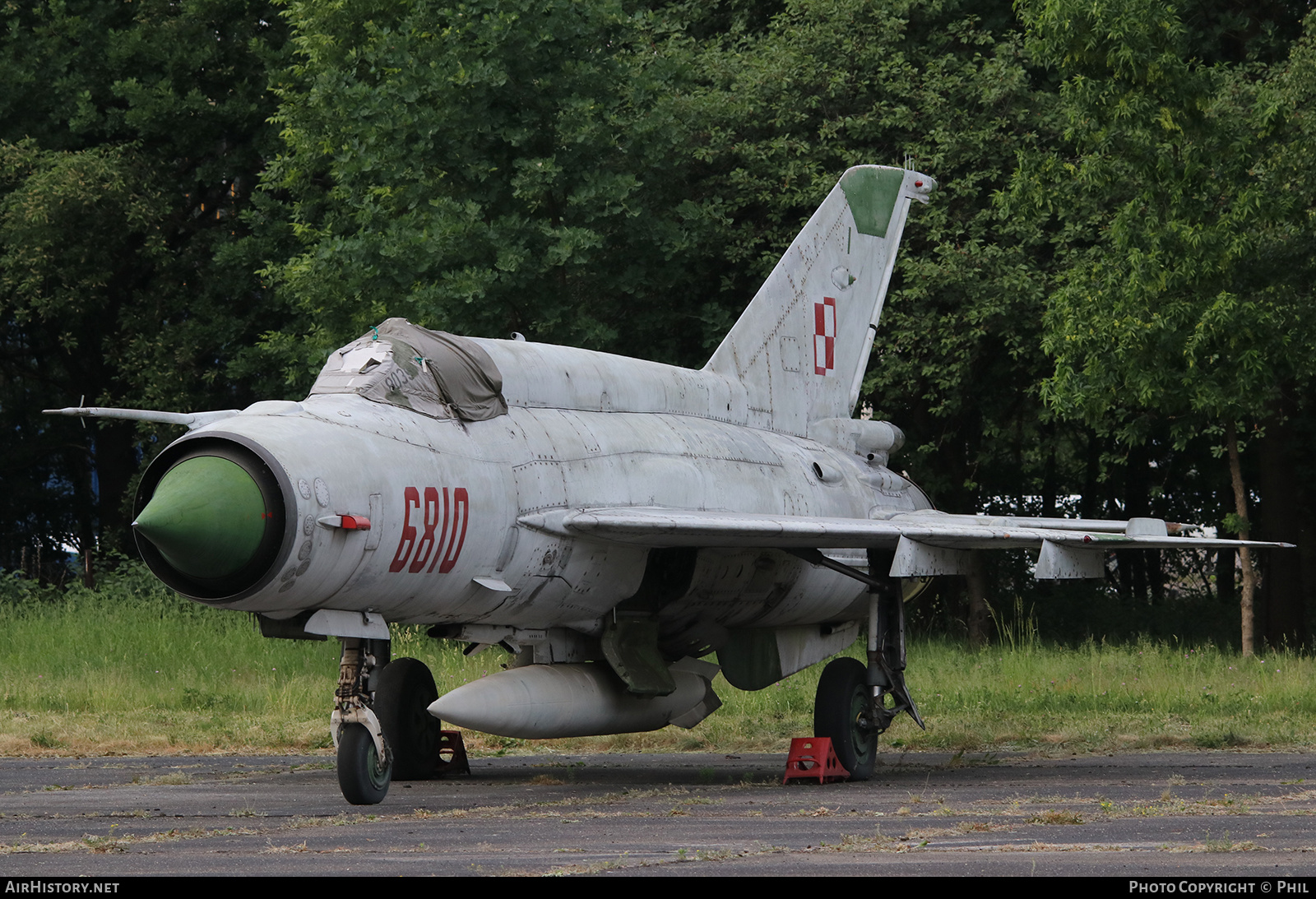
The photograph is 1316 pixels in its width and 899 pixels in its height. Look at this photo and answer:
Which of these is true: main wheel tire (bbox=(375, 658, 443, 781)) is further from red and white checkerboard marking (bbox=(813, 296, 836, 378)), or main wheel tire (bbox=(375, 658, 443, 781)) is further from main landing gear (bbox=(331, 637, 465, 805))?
red and white checkerboard marking (bbox=(813, 296, 836, 378))

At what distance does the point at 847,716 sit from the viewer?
38.8 feet

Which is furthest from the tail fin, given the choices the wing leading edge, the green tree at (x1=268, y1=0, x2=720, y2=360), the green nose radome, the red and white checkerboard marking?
the green nose radome

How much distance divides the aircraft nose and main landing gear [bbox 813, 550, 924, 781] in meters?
4.91

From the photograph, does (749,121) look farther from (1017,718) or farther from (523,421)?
(523,421)

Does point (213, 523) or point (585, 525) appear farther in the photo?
point (585, 525)

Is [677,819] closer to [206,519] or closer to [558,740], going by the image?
[206,519]

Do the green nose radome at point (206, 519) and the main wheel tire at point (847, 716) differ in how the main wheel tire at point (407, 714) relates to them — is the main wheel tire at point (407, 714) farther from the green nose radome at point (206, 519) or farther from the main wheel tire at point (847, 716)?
the green nose radome at point (206, 519)

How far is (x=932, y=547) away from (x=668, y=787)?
8.95 feet

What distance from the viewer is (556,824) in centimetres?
863

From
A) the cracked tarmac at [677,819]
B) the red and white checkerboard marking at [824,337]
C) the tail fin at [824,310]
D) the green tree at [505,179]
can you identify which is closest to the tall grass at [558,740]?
the cracked tarmac at [677,819]

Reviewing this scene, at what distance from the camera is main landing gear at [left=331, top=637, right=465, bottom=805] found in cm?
903

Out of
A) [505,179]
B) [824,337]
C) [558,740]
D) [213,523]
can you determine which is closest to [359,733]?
[213,523]

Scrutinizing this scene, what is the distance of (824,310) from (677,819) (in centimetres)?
707
